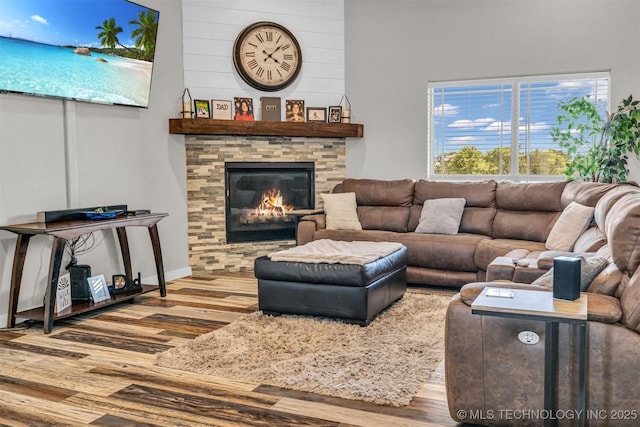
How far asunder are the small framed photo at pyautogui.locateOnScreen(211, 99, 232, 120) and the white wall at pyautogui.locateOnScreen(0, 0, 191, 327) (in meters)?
0.39

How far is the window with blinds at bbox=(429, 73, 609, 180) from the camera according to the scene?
6047mm

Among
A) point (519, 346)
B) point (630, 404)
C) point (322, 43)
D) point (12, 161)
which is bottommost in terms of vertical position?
point (630, 404)

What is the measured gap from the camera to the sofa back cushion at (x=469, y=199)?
5527mm

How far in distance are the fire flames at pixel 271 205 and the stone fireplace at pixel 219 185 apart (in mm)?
323

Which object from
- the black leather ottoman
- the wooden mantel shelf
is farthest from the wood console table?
the wooden mantel shelf

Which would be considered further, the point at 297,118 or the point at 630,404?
the point at 297,118

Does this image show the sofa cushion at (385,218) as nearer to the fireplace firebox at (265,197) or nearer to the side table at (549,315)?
the fireplace firebox at (265,197)

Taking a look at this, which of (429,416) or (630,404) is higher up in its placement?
(630,404)

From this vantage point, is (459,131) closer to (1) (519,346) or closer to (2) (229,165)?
(2) (229,165)

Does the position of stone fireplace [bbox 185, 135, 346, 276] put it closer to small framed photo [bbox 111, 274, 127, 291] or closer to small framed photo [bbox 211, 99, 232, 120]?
small framed photo [bbox 211, 99, 232, 120]

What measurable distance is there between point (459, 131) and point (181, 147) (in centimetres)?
301

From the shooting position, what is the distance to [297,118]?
20.9 ft

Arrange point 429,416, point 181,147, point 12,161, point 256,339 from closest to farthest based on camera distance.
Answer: point 429,416, point 256,339, point 12,161, point 181,147

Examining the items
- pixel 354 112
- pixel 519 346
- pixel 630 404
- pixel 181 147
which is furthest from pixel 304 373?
pixel 354 112
